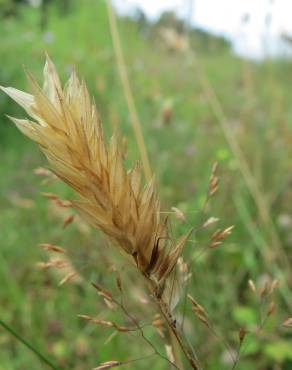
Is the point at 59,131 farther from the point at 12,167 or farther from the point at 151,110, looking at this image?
the point at 151,110

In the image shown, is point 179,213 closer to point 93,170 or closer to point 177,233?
point 93,170

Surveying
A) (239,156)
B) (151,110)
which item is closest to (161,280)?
(239,156)

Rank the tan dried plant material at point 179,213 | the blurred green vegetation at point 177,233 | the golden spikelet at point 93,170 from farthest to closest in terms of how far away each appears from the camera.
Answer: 1. the blurred green vegetation at point 177,233
2. the tan dried plant material at point 179,213
3. the golden spikelet at point 93,170

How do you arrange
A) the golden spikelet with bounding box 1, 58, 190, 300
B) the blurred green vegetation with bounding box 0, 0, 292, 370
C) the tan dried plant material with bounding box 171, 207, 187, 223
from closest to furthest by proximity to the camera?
the golden spikelet with bounding box 1, 58, 190, 300, the tan dried plant material with bounding box 171, 207, 187, 223, the blurred green vegetation with bounding box 0, 0, 292, 370

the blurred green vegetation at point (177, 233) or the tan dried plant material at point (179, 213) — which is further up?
the tan dried plant material at point (179, 213)

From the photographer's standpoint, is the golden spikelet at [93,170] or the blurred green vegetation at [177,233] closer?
the golden spikelet at [93,170]

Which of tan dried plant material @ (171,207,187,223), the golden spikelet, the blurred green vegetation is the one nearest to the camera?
the golden spikelet

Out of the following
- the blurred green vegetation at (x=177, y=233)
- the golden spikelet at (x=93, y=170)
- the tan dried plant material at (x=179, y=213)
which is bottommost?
the blurred green vegetation at (x=177, y=233)

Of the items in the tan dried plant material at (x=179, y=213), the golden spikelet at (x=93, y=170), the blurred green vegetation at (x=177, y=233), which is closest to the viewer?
the golden spikelet at (x=93, y=170)
